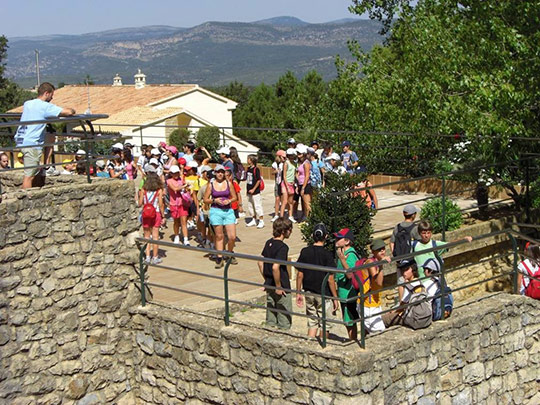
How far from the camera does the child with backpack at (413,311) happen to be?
366 inches

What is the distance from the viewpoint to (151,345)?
33.7ft

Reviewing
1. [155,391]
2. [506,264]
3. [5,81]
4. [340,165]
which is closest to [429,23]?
[340,165]

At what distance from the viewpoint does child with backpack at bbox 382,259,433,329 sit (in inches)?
366

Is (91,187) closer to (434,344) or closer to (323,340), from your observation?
(323,340)

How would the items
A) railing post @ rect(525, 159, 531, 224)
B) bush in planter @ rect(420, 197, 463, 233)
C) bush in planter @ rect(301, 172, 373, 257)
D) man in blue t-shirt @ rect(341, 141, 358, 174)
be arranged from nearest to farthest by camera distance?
bush in planter @ rect(301, 172, 373, 257)
railing post @ rect(525, 159, 531, 224)
bush in planter @ rect(420, 197, 463, 233)
man in blue t-shirt @ rect(341, 141, 358, 174)

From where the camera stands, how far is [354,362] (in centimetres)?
848

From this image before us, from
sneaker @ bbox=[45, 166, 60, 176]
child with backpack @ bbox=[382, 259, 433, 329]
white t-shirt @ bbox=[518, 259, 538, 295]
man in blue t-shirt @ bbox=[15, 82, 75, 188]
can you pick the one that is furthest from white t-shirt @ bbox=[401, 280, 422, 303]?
sneaker @ bbox=[45, 166, 60, 176]

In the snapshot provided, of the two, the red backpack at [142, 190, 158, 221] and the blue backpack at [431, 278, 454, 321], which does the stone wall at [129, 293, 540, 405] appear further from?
the red backpack at [142, 190, 158, 221]

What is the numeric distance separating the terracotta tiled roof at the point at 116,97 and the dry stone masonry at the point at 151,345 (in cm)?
4918

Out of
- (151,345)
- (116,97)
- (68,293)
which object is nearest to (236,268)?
(151,345)

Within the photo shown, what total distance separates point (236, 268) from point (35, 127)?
3840 millimetres

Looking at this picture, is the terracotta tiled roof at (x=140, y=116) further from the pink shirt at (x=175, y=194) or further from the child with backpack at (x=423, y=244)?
the child with backpack at (x=423, y=244)

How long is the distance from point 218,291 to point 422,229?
2.90 m

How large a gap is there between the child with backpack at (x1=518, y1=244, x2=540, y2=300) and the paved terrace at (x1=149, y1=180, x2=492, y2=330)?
2.74m
